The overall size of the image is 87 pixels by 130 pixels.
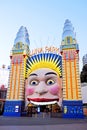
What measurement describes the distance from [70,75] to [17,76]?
9.63 m

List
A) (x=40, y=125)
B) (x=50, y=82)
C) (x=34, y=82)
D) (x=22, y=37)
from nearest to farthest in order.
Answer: (x=40, y=125) < (x=50, y=82) < (x=34, y=82) < (x=22, y=37)

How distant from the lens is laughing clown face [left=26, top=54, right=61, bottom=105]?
95.8ft

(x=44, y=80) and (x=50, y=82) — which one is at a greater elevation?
(x=44, y=80)

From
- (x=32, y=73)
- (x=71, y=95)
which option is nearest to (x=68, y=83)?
(x=71, y=95)

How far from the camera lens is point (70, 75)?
29.5 metres

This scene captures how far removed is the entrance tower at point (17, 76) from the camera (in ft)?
99.5

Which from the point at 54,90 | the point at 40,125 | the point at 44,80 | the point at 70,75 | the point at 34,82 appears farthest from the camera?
the point at 34,82

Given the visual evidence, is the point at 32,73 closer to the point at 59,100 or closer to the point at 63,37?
the point at 59,100

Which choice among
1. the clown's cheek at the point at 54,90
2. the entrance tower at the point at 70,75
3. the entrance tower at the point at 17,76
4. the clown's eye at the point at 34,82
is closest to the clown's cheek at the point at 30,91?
the clown's eye at the point at 34,82

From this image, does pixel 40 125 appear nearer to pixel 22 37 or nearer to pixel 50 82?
pixel 50 82

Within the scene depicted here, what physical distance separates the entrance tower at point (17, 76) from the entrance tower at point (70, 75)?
24.3 feet

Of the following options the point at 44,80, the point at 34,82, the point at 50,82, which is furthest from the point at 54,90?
the point at 34,82

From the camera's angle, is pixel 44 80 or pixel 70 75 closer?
pixel 70 75

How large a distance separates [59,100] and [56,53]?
27.7ft
